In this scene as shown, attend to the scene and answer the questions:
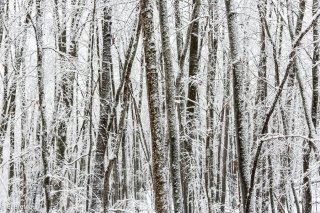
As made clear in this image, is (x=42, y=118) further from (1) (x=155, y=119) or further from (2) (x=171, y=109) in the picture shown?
(1) (x=155, y=119)

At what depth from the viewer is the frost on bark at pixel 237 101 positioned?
3537mm

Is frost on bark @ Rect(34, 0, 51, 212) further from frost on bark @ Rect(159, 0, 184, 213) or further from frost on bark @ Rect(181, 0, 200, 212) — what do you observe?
frost on bark @ Rect(159, 0, 184, 213)

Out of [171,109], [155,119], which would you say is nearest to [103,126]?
[171,109]

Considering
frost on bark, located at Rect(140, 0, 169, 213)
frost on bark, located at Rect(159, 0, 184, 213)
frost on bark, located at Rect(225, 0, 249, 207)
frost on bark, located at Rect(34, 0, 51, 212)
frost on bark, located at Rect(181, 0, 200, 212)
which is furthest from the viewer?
frost on bark, located at Rect(181, 0, 200, 212)

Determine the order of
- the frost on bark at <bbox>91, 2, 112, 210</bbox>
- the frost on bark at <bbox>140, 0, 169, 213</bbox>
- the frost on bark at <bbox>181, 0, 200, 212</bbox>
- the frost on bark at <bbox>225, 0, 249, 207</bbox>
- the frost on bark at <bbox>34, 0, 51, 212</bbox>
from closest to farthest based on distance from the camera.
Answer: the frost on bark at <bbox>140, 0, 169, 213</bbox> < the frost on bark at <bbox>225, 0, 249, 207</bbox> < the frost on bark at <bbox>34, 0, 51, 212</bbox> < the frost on bark at <bbox>181, 0, 200, 212</bbox> < the frost on bark at <bbox>91, 2, 112, 210</bbox>

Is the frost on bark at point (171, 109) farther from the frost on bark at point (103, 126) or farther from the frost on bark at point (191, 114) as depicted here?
the frost on bark at point (103, 126)

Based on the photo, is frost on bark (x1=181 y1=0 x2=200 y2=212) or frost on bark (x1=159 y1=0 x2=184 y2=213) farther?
frost on bark (x1=181 y1=0 x2=200 y2=212)

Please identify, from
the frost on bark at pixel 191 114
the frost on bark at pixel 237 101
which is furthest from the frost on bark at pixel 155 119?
the frost on bark at pixel 191 114

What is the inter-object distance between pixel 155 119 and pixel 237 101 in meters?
0.78

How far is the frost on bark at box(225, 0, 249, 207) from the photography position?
3.54 meters

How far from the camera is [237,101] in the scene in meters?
3.61

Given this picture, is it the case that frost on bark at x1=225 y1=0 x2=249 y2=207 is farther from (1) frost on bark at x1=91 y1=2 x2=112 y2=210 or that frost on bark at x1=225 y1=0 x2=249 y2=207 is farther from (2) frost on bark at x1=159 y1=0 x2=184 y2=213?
(1) frost on bark at x1=91 y1=2 x2=112 y2=210

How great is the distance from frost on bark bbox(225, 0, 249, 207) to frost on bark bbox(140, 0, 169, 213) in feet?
2.26

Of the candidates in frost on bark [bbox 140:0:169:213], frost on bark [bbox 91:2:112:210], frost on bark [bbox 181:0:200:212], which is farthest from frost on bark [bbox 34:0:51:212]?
frost on bark [bbox 140:0:169:213]
